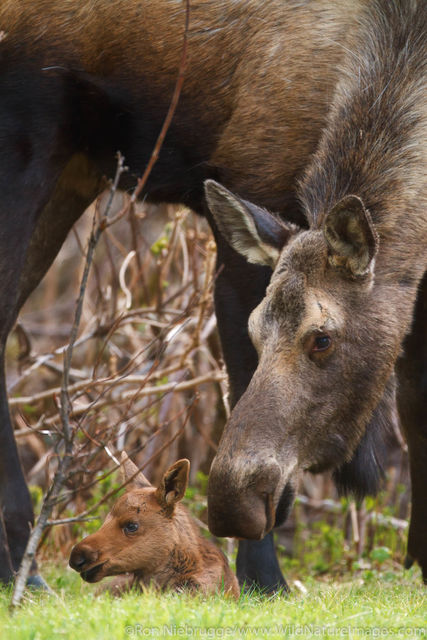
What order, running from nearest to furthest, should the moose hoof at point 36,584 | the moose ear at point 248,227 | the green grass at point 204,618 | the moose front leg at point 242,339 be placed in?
the green grass at point 204,618 → the moose ear at point 248,227 → the moose hoof at point 36,584 → the moose front leg at point 242,339

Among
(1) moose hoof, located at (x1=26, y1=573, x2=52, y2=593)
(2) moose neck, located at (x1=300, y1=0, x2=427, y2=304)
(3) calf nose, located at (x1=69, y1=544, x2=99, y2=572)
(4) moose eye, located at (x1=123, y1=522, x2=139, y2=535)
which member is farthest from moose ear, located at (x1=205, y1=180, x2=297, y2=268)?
(1) moose hoof, located at (x1=26, y1=573, x2=52, y2=593)

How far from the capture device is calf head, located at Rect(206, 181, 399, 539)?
157 inches

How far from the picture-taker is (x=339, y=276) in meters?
4.45

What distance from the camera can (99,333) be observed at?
7617 millimetres

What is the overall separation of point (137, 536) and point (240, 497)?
70cm

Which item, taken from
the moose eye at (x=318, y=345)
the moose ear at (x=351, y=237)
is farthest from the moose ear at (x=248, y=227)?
the moose eye at (x=318, y=345)

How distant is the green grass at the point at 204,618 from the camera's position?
10.8 ft

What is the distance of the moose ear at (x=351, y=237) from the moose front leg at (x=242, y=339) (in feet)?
2.98

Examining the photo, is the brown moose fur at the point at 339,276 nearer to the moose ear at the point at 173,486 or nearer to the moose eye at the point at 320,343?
the moose eye at the point at 320,343

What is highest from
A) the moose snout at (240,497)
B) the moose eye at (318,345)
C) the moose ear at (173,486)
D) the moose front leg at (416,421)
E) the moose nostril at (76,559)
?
the moose eye at (318,345)

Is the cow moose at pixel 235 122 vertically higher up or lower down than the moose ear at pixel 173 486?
higher up

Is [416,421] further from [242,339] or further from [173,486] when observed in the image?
[173,486]

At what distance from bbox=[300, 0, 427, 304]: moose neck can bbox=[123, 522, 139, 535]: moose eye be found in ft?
5.04

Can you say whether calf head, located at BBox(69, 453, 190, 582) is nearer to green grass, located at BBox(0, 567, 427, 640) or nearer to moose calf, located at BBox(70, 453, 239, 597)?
moose calf, located at BBox(70, 453, 239, 597)
